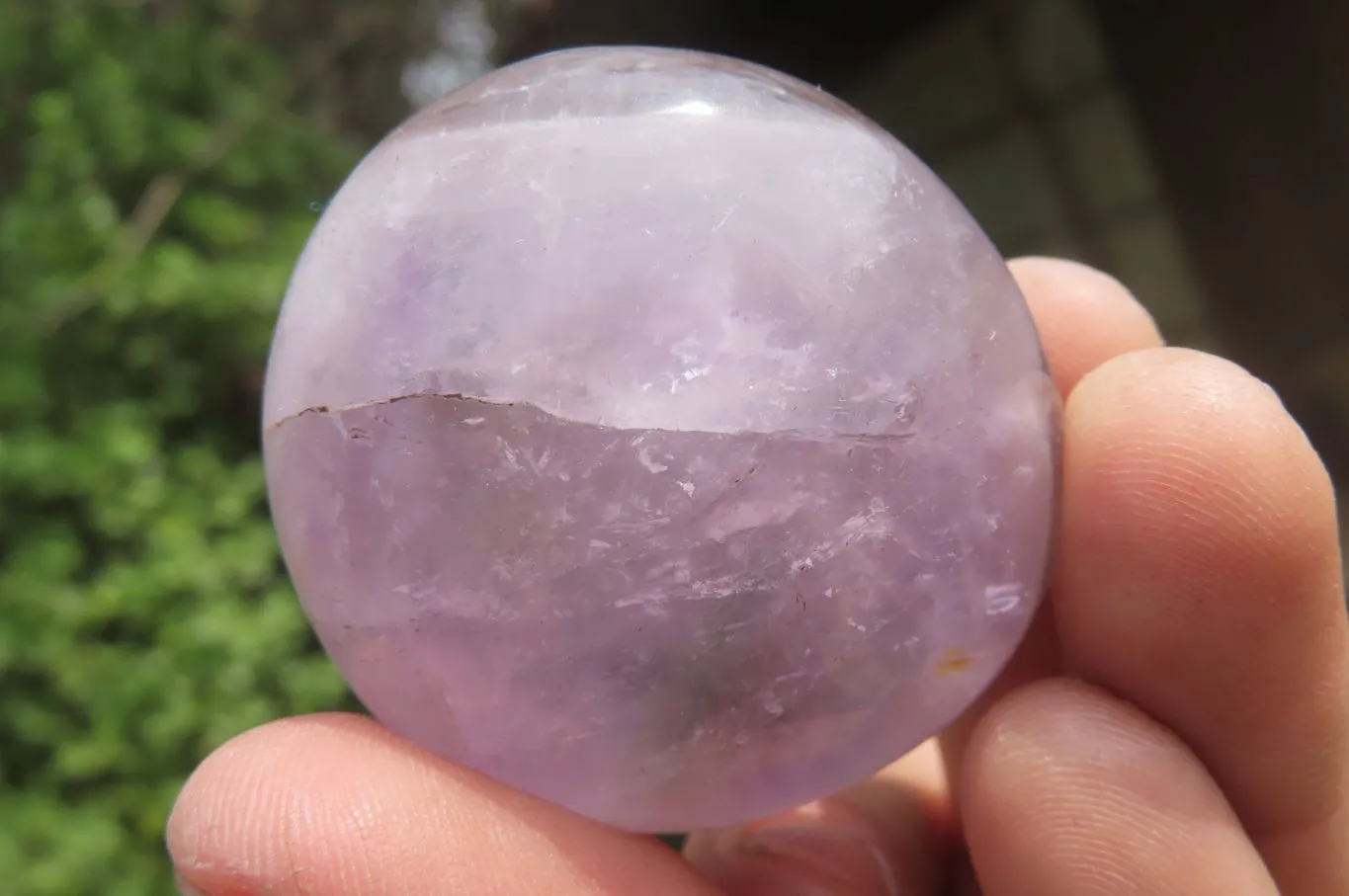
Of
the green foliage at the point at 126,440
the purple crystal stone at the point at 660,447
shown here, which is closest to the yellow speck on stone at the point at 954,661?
the purple crystal stone at the point at 660,447

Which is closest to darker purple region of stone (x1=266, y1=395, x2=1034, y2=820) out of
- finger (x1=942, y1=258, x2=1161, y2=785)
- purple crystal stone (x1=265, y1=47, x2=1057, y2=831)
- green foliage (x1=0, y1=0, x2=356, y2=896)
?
purple crystal stone (x1=265, y1=47, x2=1057, y2=831)

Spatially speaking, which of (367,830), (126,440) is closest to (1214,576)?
(367,830)

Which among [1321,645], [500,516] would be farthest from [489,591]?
[1321,645]

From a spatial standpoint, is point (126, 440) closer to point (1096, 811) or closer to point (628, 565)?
point (628, 565)

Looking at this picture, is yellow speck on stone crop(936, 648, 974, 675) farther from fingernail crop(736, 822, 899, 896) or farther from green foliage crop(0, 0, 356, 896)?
green foliage crop(0, 0, 356, 896)

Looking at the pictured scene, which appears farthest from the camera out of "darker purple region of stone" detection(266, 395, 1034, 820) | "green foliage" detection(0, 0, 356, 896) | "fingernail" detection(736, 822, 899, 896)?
"green foliage" detection(0, 0, 356, 896)
